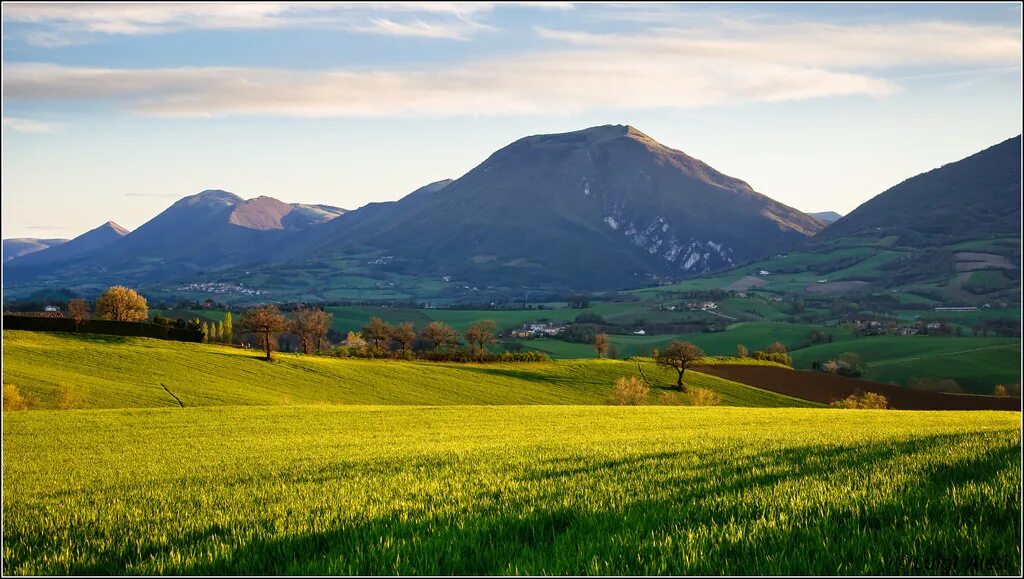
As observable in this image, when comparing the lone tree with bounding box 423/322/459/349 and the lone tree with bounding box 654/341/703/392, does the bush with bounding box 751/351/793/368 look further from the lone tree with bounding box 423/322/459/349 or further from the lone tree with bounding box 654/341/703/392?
the lone tree with bounding box 423/322/459/349

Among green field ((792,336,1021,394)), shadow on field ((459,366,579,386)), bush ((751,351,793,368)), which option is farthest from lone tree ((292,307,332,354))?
green field ((792,336,1021,394))

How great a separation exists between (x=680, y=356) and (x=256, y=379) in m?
62.1

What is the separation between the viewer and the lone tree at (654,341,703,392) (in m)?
111

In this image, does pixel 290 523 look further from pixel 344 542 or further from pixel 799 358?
pixel 799 358

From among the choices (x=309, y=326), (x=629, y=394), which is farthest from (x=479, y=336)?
(x=629, y=394)

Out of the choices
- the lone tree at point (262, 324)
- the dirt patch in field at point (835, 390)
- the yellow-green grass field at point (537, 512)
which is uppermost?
the yellow-green grass field at point (537, 512)

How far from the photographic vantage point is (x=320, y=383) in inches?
3494

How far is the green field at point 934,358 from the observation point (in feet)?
464

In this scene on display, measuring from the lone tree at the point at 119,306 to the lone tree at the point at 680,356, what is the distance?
3448 inches

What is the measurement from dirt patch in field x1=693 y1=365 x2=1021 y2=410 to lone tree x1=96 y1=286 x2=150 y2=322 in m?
98.5

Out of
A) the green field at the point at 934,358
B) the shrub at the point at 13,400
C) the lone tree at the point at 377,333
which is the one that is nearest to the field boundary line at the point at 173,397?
the shrub at the point at 13,400

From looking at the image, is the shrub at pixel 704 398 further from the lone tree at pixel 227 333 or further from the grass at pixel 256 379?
the lone tree at pixel 227 333

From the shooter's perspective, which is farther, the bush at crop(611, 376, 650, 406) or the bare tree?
the bare tree

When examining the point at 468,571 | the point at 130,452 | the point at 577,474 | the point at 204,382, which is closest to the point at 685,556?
the point at 468,571
